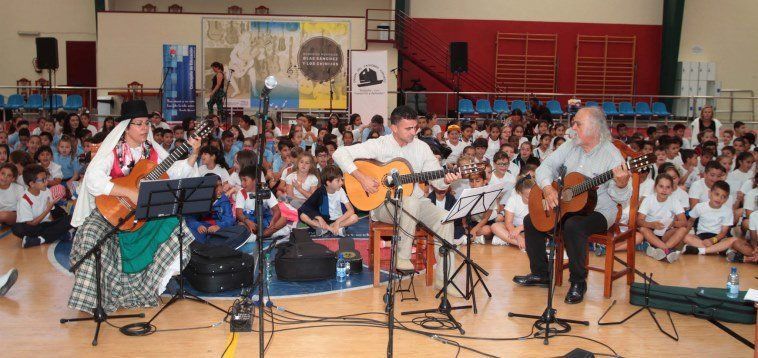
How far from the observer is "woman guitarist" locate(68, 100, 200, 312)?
19.9 feet

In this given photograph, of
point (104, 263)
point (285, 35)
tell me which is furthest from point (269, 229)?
point (285, 35)

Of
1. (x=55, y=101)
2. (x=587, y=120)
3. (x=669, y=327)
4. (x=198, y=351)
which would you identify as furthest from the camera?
(x=55, y=101)

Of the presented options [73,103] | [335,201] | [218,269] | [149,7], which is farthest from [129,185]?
[149,7]

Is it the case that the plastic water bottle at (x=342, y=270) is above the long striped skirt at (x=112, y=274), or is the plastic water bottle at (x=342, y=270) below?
below

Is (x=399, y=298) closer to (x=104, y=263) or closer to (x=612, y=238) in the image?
(x=612, y=238)

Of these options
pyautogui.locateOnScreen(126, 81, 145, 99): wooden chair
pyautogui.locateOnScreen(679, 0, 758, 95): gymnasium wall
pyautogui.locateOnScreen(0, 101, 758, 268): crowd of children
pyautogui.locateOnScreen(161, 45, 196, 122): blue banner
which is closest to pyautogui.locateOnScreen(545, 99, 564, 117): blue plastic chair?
pyautogui.locateOnScreen(679, 0, 758, 95): gymnasium wall

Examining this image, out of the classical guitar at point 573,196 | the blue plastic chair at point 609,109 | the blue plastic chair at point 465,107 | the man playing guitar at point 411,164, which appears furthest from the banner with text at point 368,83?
the classical guitar at point 573,196

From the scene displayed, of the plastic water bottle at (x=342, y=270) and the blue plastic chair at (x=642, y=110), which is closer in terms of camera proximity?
the plastic water bottle at (x=342, y=270)

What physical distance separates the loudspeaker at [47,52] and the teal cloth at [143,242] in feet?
36.8

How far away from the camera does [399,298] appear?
22.9ft

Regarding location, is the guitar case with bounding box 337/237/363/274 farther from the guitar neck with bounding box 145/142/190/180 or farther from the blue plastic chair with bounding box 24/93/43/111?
the blue plastic chair with bounding box 24/93/43/111

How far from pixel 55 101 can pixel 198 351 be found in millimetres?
16164

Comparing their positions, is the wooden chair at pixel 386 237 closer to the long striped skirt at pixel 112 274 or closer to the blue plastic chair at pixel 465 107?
the long striped skirt at pixel 112 274

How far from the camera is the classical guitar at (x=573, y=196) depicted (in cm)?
626
